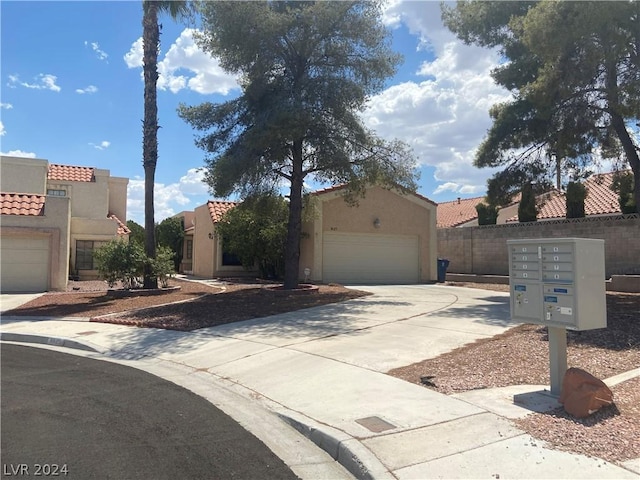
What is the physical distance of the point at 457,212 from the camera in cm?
4034

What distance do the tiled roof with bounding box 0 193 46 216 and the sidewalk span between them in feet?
29.0

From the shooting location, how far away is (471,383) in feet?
22.5

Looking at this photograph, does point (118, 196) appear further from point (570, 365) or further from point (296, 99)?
point (570, 365)

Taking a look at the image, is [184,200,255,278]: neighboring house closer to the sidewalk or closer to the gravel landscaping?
the gravel landscaping

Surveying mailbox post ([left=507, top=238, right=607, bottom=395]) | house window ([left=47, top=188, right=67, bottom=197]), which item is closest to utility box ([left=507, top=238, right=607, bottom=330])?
mailbox post ([left=507, top=238, right=607, bottom=395])

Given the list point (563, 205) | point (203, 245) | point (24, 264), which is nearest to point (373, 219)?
point (203, 245)

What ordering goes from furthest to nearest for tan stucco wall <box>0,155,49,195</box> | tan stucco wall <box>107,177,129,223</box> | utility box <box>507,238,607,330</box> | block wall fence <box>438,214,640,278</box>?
tan stucco wall <box>107,177,129,223</box> < tan stucco wall <box>0,155,49,195</box> < block wall fence <box>438,214,640,278</box> < utility box <box>507,238,607,330</box>

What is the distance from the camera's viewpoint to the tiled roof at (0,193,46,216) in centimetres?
2041

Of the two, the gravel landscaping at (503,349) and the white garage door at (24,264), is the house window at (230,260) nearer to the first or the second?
the gravel landscaping at (503,349)

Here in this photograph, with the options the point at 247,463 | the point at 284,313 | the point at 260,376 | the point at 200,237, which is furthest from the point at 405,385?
the point at 200,237

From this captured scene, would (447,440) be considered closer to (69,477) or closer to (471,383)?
(471,383)

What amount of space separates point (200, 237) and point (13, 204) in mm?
10536

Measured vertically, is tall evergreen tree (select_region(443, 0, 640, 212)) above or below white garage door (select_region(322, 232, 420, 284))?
above

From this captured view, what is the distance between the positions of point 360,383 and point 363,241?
17.8 meters
